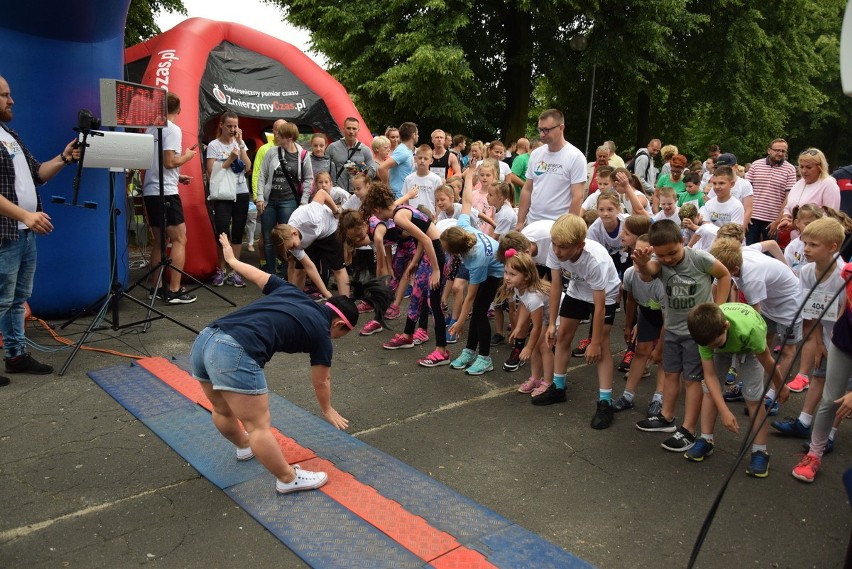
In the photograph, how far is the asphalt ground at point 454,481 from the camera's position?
3.36 m

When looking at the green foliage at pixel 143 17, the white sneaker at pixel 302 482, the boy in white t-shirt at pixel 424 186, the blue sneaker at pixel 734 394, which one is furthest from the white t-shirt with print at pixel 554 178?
the green foliage at pixel 143 17

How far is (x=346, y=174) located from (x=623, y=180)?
4163 mm

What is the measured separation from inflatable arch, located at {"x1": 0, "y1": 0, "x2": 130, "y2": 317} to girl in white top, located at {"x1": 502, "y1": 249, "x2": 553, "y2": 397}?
4253 millimetres

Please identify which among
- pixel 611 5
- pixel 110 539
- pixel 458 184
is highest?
pixel 611 5

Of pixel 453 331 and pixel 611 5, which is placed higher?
pixel 611 5

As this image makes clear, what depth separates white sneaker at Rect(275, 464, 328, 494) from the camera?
3.77 metres

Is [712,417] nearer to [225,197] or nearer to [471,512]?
[471,512]

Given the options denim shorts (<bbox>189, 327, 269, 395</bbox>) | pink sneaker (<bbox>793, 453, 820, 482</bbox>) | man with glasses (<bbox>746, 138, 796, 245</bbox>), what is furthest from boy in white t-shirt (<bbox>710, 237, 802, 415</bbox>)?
man with glasses (<bbox>746, 138, 796, 245</bbox>)

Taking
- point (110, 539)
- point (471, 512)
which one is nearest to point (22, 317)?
point (110, 539)

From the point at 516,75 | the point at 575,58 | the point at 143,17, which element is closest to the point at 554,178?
the point at 143,17

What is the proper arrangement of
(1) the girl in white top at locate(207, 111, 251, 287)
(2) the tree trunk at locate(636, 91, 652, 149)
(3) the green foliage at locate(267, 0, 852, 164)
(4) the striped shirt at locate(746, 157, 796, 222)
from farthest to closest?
(2) the tree trunk at locate(636, 91, 652, 149)
(3) the green foliage at locate(267, 0, 852, 164)
(1) the girl in white top at locate(207, 111, 251, 287)
(4) the striped shirt at locate(746, 157, 796, 222)

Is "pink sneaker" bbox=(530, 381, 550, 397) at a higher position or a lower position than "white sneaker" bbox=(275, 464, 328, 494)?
higher

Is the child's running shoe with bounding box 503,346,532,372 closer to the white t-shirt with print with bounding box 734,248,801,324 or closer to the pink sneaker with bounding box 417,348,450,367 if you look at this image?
the pink sneaker with bounding box 417,348,450,367

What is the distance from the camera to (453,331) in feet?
19.0
